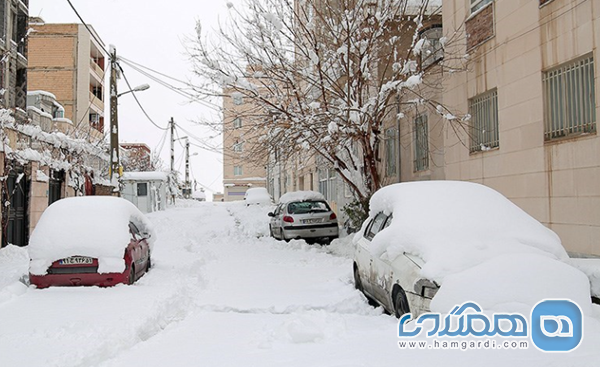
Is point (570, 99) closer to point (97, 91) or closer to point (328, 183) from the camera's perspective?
point (328, 183)

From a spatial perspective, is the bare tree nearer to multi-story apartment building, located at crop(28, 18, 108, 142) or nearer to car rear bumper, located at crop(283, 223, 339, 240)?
car rear bumper, located at crop(283, 223, 339, 240)

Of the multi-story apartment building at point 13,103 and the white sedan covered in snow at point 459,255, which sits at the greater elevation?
the multi-story apartment building at point 13,103

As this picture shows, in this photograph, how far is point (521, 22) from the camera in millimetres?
10016

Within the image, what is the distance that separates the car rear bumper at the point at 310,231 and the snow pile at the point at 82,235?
22.9 ft

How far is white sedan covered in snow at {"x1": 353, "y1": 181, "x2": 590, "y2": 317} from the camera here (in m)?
4.56

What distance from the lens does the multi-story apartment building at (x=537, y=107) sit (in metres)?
8.25

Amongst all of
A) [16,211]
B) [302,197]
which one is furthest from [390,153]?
[16,211]

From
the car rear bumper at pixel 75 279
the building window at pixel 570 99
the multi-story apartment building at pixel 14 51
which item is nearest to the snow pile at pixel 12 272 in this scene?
the car rear bumper at pixel 75 279

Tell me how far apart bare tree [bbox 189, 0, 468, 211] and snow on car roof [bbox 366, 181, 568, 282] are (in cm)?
516

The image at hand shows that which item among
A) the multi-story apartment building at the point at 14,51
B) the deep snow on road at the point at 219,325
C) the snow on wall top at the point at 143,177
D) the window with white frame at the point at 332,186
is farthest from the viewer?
the snow on wall top at the point at 143,177

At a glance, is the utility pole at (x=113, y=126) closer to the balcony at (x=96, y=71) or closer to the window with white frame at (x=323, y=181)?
the window with white frame at (x=323, y=181)

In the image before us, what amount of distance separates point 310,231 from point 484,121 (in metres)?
6.39

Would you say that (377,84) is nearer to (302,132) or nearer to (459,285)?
(302,132)

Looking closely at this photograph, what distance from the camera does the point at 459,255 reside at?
5051mm
